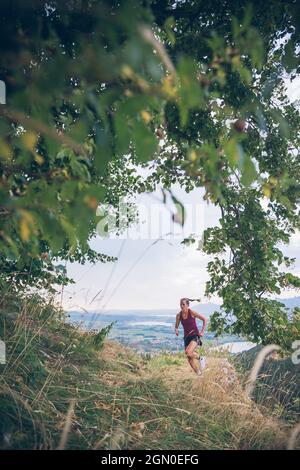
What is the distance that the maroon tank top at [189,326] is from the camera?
9.62 meters

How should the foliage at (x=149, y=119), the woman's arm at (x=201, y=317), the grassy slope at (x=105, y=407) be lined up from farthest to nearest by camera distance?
the woman's arm at (x=201, y=317) < the grassy slope at (x=105, y=407) < the foliage at (x=149, y=119)

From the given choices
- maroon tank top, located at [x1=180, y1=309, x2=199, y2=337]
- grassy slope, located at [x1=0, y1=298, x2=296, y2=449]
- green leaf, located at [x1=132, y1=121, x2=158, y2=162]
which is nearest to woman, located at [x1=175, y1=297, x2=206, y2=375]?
maroon tank top, located at [x1=180, y1=309, x2=199, y2=337]

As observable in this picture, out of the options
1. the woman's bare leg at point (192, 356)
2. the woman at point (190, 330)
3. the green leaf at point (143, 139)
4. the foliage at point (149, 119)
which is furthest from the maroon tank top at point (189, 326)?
the green leaf at point (143, 139)

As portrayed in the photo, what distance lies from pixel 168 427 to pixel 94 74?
4.26 metres

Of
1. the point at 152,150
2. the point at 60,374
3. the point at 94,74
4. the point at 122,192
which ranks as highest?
the point at 122,192

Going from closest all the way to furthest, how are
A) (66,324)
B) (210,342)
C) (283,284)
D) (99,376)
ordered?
(99,376) < (283,284) < (66,324) < (210,342)

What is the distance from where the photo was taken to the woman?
912 cm

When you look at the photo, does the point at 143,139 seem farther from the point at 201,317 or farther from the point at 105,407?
the point at 201,317

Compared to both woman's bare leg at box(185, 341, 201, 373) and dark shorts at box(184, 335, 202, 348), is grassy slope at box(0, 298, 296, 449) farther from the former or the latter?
dark shorts at box(184, 335, 202, 348)

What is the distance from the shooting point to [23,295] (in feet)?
25.6

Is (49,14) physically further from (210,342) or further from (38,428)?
(210,342)

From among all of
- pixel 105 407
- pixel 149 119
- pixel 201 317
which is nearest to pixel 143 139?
pixel 149 119

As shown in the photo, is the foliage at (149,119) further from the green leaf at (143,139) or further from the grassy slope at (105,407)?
the grassy slope at (105,407)

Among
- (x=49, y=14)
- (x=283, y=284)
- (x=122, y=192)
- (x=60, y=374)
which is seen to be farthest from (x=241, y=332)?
(x=49, y=14)
